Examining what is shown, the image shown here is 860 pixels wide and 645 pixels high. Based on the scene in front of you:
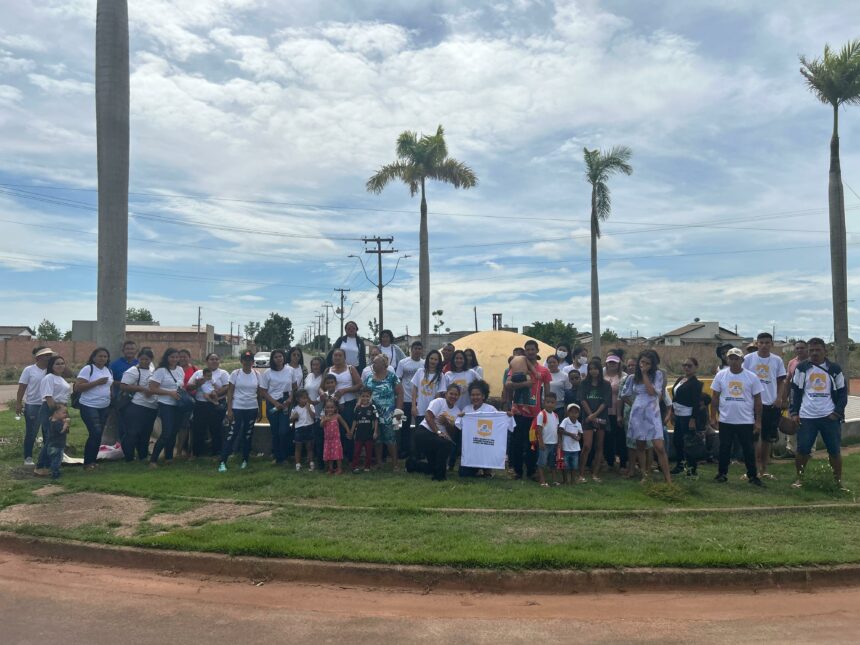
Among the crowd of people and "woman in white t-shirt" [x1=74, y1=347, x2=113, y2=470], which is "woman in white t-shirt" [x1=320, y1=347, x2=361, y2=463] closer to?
the crowd of people

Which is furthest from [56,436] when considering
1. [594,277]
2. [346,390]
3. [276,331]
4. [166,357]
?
[276,331]

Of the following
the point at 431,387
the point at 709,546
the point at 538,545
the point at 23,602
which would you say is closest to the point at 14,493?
the point at 23,602

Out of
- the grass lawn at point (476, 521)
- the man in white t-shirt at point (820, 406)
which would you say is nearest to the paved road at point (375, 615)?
the grass lawn at point (476, 521)

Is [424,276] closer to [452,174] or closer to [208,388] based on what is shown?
[452,174]

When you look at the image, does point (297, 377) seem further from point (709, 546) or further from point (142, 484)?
point (709, 546)

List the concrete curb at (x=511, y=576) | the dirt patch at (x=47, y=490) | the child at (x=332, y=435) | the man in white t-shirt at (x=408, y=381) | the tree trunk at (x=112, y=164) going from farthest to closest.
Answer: the tree trunk at (x=112, y=164)
the man in white t-shirt at (x=408, y=381)
the child at (x=332, y=435)
the dirt patch at (x=47, y=490)
the concrete curb at (x=511, y=576)

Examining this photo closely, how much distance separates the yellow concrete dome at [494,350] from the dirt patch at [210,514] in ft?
25.9

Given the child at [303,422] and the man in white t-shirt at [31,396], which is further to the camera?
the child at [303,422]

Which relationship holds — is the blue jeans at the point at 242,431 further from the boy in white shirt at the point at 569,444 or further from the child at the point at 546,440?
the boy in white shirt at the point at 569,444

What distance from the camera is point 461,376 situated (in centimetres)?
916

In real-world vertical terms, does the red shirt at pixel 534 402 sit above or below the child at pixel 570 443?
above

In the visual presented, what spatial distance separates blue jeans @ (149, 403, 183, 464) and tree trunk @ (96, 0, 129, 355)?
197 centimetres

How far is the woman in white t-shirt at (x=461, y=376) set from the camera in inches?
356

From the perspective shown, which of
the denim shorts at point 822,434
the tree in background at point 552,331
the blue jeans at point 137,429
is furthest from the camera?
the tree in background at point 552,331
